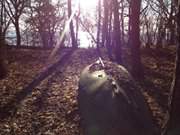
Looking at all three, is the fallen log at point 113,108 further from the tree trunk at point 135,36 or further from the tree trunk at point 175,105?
the tree trunk at point 135,36

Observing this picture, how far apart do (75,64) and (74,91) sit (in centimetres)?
432

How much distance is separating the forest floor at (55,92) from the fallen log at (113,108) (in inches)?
21.9

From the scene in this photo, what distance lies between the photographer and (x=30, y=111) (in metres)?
8.74

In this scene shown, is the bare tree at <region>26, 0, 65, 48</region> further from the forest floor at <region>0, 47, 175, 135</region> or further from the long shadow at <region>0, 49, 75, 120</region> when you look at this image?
the long shadow at <region>0, 49, 75, 120</region>

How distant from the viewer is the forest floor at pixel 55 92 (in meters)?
7.86

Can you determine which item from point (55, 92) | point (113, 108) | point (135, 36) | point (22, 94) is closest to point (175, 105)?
point (113, 108)

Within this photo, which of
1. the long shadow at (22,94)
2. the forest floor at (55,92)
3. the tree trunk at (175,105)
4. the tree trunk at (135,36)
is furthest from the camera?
the tree trunk at (135,36)

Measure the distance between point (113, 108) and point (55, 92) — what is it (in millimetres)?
3794

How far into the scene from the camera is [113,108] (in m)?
6.78

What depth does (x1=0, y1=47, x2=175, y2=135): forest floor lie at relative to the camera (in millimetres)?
7863

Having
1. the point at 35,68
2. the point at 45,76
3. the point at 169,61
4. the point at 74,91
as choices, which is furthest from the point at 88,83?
the point at 169,61

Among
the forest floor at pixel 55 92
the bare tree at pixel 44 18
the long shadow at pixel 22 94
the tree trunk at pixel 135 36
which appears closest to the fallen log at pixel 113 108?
the forest floor at pixel 55 92

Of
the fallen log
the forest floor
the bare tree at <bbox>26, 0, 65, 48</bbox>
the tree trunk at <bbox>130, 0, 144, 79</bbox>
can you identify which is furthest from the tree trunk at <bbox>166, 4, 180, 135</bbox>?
the bare tree at <bbox>26, 0, 65, 48</bbox>

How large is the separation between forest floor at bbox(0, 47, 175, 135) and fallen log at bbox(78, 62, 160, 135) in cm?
56
